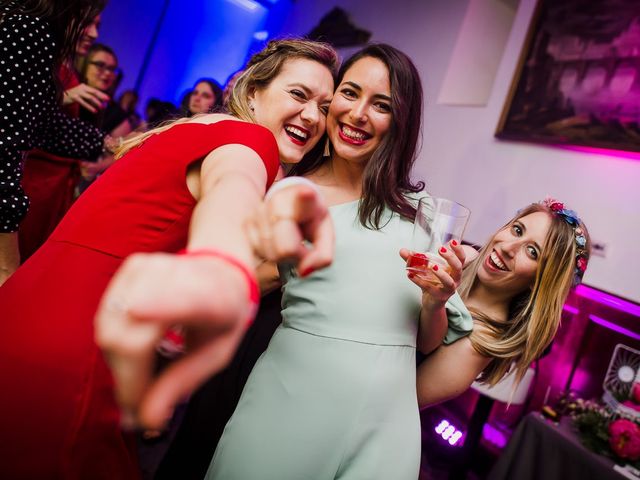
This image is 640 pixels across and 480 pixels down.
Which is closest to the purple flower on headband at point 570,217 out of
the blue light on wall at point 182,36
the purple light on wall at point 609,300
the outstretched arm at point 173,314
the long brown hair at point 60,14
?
the purple light on wall at point 609,300

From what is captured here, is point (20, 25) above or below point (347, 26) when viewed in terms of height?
below

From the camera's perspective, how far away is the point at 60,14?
1178mm

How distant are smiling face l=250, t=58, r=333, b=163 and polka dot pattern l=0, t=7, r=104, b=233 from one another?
610 mm

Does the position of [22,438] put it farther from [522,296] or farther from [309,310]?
Result: [522,296]

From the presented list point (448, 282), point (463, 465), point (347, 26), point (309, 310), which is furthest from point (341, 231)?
point (347, 26)

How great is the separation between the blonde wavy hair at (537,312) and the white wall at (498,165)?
1220 millimetres

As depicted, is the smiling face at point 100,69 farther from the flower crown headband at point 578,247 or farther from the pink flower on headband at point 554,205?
the flower crown headband at point 578,247

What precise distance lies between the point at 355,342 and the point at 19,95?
3.73 ft

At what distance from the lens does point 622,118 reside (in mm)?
2783

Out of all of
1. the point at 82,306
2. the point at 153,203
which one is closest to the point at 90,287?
the point at 82,306

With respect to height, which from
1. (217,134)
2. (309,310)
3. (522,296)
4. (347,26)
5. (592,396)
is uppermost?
(347,26)

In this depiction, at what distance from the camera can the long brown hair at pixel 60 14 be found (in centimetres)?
113

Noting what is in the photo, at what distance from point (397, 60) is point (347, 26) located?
179 inches

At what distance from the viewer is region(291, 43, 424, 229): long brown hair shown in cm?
131
